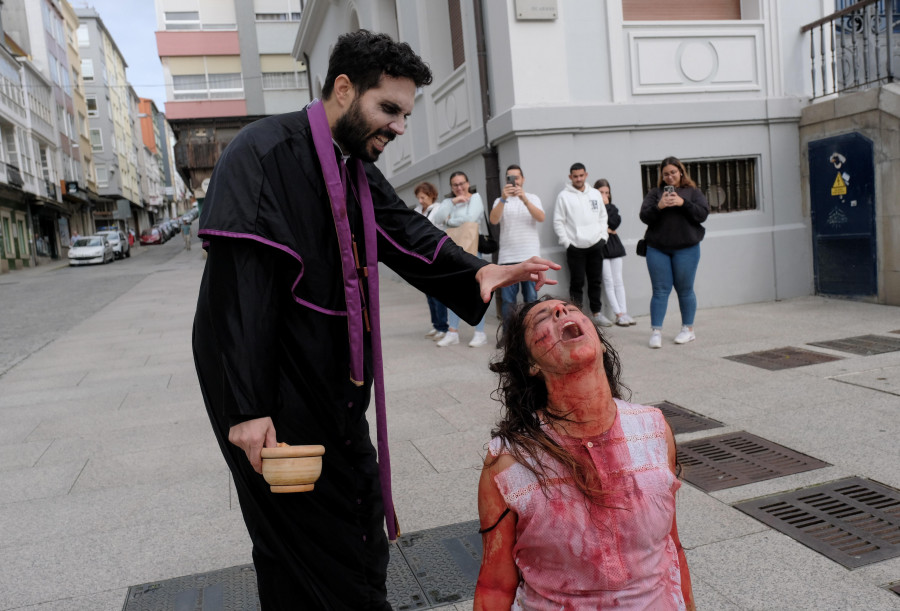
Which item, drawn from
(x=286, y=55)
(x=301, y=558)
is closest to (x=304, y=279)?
(x=301, y=558)

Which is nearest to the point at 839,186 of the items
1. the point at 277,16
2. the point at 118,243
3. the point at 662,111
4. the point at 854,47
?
the point at 854,47

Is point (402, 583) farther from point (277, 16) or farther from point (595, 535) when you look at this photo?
point (277, 16)

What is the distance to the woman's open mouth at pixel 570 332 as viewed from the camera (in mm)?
1733

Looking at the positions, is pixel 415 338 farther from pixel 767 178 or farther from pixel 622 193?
pixel 767 178

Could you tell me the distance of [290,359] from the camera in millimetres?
2053

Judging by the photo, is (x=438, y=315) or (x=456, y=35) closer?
(x=438, y=315)

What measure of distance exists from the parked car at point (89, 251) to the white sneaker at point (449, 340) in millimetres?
32784

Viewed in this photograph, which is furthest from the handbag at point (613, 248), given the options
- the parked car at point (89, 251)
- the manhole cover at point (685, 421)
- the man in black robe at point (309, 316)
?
the parked car at point (89, 251)

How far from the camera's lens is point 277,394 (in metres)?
1.99

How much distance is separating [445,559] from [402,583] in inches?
10.2

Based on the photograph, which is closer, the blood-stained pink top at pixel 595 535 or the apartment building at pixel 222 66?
the blood-stained pink top at pixel 595 535

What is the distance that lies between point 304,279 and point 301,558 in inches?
31.4

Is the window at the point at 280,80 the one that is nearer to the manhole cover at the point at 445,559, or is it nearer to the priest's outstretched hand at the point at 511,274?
the manhole cover at the point at 445,559

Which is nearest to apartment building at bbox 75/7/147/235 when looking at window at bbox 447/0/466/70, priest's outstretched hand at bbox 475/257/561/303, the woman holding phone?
window at bbox 447/0/466/70
